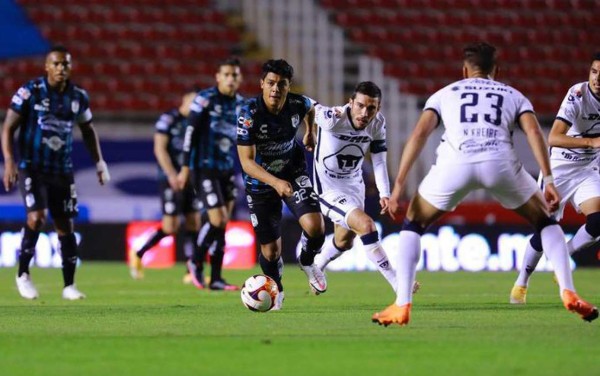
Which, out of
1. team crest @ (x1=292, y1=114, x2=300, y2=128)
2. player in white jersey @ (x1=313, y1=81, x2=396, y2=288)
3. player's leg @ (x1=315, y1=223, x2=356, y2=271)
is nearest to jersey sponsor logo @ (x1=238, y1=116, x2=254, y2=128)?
team crest @ (x1=292, y1=114, x2=300, y2=128)

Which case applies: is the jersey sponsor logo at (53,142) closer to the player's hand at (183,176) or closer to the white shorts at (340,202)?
the player's hand at (183,176)

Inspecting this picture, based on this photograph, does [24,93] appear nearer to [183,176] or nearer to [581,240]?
[183,176]

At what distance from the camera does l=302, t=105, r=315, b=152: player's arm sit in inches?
414

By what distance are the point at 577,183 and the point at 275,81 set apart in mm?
3011

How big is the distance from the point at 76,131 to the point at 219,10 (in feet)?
18.8

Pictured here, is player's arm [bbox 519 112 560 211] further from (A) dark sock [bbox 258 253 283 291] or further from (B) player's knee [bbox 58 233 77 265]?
(B) player's knee [bbox 58 233 77 265]

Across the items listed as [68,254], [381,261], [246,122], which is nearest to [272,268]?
[381,261]

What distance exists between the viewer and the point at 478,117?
8.10 meters

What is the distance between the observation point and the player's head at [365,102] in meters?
10.1

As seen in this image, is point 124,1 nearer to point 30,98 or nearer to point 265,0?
point 265,0

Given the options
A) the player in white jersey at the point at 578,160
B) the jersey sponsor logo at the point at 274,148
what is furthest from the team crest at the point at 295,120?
the player in white jersey at the point at 578,160

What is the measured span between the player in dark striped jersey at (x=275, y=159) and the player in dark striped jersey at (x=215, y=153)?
2.48m

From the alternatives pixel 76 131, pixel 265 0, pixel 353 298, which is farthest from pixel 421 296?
pixel 265 0

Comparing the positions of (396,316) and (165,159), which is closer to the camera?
(396,316)
